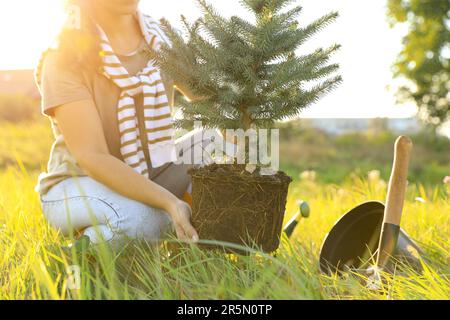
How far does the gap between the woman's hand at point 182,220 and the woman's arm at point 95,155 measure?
0.07m

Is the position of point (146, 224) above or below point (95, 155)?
below

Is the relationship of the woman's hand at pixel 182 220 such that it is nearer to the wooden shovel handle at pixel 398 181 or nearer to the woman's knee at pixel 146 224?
the woman's knee at pixel 146 224

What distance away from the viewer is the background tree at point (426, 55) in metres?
11.0

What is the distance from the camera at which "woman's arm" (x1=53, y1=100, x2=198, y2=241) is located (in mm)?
2246

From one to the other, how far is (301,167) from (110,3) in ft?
31.3

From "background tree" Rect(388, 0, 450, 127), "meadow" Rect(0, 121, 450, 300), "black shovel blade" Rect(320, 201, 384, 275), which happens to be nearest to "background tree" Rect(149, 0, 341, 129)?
"meadow" Rect(0, 121, 450, 300)

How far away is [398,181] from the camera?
2.17 meters

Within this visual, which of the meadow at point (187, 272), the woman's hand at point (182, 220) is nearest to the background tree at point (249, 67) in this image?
the woman's hand at point (182, 220)

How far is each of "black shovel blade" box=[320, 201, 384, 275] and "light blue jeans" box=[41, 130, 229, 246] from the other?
75cm

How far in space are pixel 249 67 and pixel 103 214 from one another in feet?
2.92

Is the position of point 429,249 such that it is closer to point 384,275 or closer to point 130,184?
point 384,275

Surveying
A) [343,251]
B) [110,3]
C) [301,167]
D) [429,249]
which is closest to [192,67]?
[110,3]

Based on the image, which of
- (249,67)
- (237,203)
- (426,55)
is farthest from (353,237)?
(426,55)

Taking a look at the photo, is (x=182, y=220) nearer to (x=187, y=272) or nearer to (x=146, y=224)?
(x=187, y=272)
